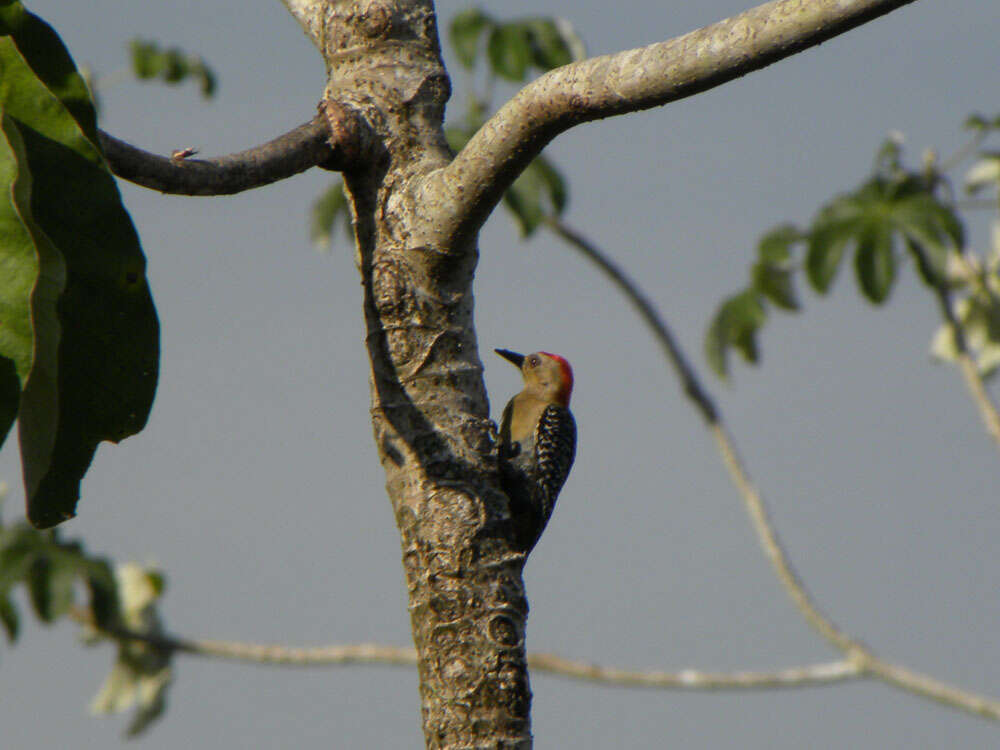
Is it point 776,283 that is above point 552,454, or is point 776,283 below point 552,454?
above

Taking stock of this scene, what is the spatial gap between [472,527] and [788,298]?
17.3 feet

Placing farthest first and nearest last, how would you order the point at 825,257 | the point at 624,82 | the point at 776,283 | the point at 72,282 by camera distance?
1. the point at 776,283
2. the point at 825,257
3. the point at 624,82
4. the point at 72,282

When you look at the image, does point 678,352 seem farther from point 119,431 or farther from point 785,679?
point 119,431

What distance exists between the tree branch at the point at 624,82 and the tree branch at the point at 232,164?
246mm

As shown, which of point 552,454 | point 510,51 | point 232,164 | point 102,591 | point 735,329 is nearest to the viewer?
point 232,164

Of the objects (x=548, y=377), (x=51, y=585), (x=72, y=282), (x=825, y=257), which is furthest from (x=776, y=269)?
(x=72, y=282)

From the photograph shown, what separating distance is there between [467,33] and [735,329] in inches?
95.4

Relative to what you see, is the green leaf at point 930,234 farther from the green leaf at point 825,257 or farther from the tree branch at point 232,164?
the tree branch at point 232,164

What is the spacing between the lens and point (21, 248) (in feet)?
4.61

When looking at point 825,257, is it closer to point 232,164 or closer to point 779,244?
point 779,244

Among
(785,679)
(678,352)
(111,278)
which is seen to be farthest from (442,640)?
(678,352)

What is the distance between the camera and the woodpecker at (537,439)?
3637 mm

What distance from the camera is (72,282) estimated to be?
1612 millimetres

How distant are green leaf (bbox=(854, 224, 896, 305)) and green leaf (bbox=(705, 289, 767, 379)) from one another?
142 cm
